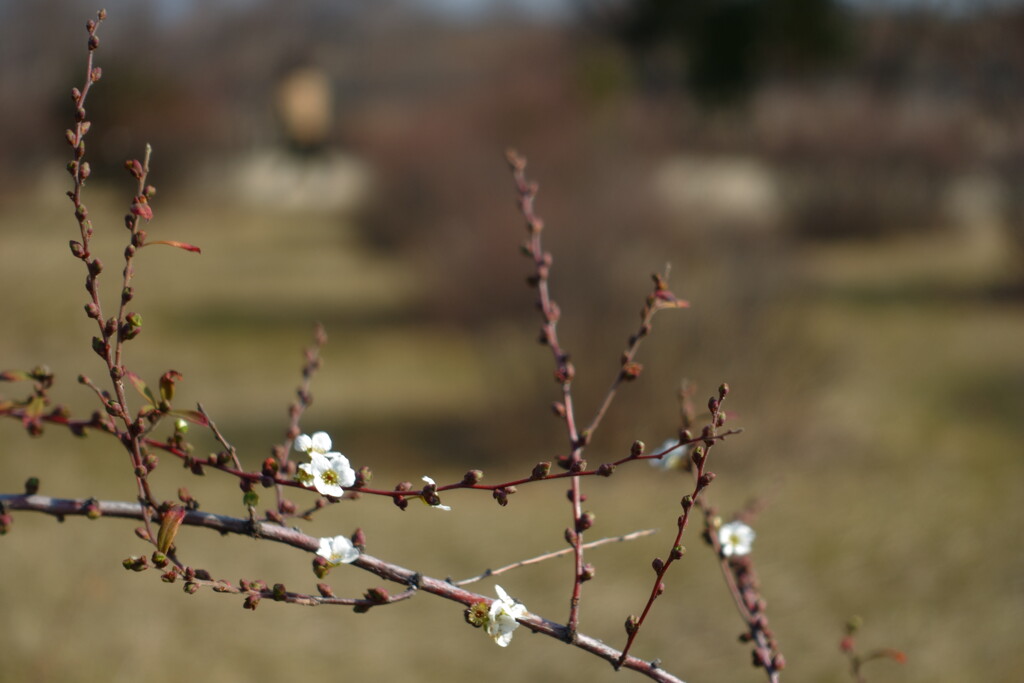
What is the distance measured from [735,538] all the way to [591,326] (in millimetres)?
5293

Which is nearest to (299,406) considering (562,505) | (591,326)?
(562,505)

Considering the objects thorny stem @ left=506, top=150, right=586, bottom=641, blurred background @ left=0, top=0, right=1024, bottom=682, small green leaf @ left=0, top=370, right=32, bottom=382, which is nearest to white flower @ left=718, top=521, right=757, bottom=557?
thorny stem @ left=506, top=150, right=586, bottom=641

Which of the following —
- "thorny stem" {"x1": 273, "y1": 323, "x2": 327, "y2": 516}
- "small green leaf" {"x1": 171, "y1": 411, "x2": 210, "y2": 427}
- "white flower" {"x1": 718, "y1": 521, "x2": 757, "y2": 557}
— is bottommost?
"small green leaf" {"x1": 171, "y1": 411, "x2": 210, "y2": 427}

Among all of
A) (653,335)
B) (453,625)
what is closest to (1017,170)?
(653,335)

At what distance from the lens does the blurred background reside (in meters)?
4.39

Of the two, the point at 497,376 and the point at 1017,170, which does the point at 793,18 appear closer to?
the point at 1017,170

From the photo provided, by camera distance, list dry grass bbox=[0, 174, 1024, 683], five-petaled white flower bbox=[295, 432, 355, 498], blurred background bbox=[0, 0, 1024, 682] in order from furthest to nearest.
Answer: blurred background bbox=[0, 0, 1024, 682] → dry grass bbox=[0, 174, 1024, 683] → five-petaled white flower bbox=[295, 432, 355, 498]

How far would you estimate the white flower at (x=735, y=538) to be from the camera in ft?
3.58

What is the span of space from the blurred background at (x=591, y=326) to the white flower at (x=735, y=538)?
0.91ft

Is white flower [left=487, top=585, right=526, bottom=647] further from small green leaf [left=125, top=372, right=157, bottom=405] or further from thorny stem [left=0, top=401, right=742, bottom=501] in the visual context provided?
small green leaf [left=125, top=372, right=157, bottom=405]

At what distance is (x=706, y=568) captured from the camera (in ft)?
16.2

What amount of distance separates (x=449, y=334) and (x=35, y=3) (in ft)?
32.9

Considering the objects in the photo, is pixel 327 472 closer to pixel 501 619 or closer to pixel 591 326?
pixel 501 619

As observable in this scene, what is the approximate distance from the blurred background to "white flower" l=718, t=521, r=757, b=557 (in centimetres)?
28
